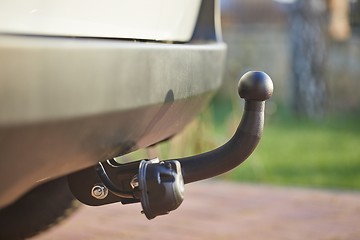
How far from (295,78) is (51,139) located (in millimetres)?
12396

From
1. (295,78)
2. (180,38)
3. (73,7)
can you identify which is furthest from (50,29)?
(295,78)

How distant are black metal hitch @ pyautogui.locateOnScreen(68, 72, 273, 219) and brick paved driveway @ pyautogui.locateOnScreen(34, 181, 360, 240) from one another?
149 centimetres

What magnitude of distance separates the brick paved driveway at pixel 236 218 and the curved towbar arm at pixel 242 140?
5.29ft

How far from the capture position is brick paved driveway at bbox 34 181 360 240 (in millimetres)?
3532

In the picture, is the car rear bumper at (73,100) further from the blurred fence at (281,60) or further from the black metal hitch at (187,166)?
the blurred fence at (281,60)

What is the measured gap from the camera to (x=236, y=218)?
3932 mm

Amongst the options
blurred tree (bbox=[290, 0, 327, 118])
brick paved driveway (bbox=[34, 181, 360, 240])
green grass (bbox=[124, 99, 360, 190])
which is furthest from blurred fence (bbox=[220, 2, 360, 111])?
brick paved driveway (bbox=[34, 181, 360, 240])

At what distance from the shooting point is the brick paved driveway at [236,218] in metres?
3.53

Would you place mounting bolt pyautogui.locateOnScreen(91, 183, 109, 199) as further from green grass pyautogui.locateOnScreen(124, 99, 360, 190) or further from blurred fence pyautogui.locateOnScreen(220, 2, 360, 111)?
blurred fence pyautogui.locateOnScreen(220, 2, 360, 111)

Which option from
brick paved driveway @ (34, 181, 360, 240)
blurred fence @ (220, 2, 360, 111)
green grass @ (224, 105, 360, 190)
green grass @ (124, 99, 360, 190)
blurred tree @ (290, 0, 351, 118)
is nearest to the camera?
brick paved driveway @ (34, 181, 360, 240)

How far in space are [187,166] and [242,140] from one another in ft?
0.46

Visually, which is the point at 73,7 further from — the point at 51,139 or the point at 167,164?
the point at 167,164

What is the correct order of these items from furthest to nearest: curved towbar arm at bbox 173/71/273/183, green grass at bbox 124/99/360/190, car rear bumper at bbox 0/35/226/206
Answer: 1. green grass at bbox 124/99/360/190
2. curved towbar arm at bbox 173/71/273/183
3. car rear bumper at bbox 0/35/226/206

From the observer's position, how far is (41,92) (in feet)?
4.09
